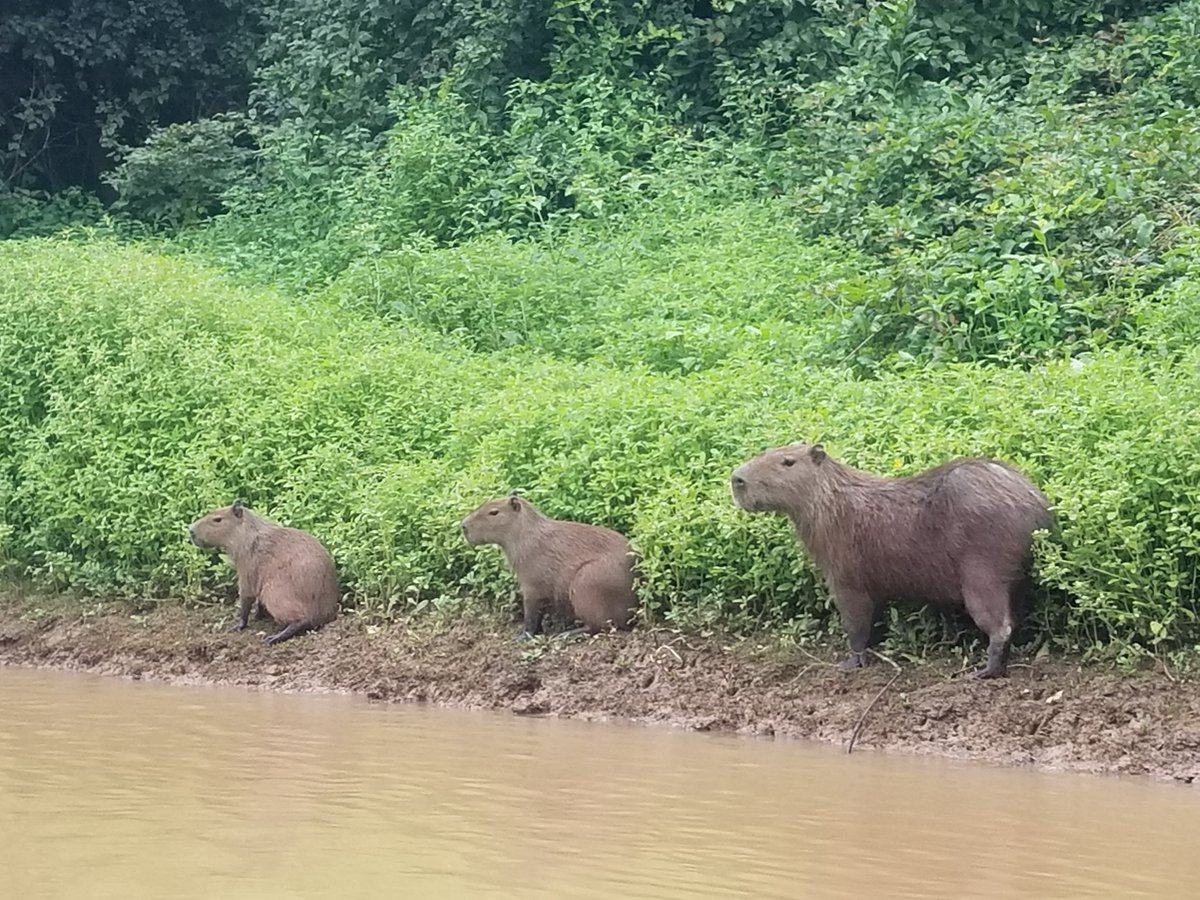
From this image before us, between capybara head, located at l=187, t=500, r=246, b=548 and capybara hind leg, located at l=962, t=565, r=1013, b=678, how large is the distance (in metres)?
3.71

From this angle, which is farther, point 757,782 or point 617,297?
point 617,297

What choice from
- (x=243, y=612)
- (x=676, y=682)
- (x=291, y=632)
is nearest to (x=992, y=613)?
(x=676, y=682)

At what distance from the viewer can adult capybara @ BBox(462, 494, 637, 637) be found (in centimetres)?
752

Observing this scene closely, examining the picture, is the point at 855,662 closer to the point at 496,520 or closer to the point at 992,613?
the point at 992,613

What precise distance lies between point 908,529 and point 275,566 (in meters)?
3.12

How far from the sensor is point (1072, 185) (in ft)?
32.5

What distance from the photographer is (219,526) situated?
8.51m

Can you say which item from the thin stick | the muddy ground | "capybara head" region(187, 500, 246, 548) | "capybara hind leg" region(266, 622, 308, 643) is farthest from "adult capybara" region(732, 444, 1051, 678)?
"capybara head" region(187, 500, 246, 548)

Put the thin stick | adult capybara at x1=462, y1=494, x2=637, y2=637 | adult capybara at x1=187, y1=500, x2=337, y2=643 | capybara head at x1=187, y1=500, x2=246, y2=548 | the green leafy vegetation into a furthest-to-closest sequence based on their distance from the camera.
→ capybara head at x1=187, y1=500, x2=246, y2=548
adult capybara at x1=187, y1=500, x2=337, y2=643
adult capybara at x1=462, y1=494, x2=637, y2=637
the green leafy vegetation
the thin stick

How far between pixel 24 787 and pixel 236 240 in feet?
34.2

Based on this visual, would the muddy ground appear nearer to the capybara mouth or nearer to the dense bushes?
the dense bushes

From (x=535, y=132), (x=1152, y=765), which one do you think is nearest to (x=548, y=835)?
(x=1152, y=765)

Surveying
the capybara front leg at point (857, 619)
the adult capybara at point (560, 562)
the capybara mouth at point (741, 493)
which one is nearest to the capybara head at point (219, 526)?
the adult capybara at point (560, 562)

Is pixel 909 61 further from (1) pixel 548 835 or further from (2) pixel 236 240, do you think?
(1) pixel 548 835
